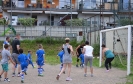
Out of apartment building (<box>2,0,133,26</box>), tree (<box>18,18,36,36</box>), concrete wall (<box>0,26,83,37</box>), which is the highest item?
apartment building (<box>2,0,133,26</box>)

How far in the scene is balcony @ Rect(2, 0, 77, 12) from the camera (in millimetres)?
44125

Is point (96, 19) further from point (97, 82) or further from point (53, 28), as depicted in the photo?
point (97, 82)

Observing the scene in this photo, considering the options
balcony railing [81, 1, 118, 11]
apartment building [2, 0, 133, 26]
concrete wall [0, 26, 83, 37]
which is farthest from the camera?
balcony railing [81, 1, 118, 11]

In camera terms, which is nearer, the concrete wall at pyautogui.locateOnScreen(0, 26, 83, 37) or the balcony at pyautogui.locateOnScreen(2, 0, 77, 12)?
the concrete wall at pyautogui.locateOnScreen(0, 26, 83, 37)

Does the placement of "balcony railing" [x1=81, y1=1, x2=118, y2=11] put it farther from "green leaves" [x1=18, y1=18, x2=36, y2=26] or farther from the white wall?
"green leaves" [x1=18, y1=18, x2=36, y2=26]


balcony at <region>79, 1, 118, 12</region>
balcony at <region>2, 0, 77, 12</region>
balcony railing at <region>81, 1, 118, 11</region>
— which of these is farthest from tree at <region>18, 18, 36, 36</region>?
balcony railing at <region>81, 1, 118, 11</region>

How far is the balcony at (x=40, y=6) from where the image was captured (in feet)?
145

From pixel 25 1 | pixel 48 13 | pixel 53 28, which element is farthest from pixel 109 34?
pixel 25 1

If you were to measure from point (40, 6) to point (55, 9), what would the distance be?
2.56 m

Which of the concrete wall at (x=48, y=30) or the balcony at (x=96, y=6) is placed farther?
the balcony at (x=96, y=6)

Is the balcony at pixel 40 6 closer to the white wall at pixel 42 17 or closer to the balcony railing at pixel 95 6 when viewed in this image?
the white wall at pixel 42 17

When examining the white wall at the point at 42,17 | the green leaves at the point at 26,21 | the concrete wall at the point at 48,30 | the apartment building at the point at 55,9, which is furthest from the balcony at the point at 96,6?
the green leaves at the point at 26,21

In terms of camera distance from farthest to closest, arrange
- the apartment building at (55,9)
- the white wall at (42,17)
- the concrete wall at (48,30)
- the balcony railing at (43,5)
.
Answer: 1. the white wall at (42,17)
2. the balcony railing at (43,5)
3. the apartment building at (55,9)
4. the concrete wall at (48,30)

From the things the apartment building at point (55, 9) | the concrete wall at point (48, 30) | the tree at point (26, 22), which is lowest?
the concrete wall at point (48, 30)
